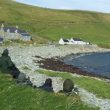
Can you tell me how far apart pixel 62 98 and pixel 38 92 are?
136 centimetres

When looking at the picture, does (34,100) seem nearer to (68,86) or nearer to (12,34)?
(68,86)

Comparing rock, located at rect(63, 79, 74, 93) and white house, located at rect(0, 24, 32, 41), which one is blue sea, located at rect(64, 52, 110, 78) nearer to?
white house, located at rect(0, 24, 32, 41)

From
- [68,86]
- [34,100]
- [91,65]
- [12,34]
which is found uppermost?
[34,100]

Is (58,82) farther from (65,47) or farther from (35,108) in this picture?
(65,47)

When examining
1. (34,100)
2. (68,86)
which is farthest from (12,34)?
(34,100)

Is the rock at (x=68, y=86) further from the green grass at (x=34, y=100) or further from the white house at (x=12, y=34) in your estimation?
the white house at (x=12, y=34)

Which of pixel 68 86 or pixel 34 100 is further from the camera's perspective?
pixel 68 86

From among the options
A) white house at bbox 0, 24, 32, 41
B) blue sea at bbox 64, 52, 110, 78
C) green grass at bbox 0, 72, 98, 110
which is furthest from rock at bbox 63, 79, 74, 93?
white house at bbox 0, 24, 32, 41

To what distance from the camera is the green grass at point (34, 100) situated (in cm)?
1627

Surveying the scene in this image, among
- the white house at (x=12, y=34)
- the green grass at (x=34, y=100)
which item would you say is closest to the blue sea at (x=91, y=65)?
the white house at (x=12, y=34)

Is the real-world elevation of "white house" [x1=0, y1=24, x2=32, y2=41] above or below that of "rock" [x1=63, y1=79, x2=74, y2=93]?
below

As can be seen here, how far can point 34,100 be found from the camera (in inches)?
677

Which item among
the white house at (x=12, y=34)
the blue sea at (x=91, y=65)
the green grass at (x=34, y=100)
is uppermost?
the green grass at (x=34, y=100)

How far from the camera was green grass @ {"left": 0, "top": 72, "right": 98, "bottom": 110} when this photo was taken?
1627 centimetres
